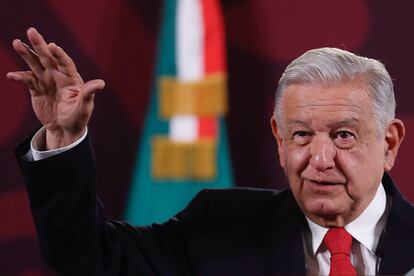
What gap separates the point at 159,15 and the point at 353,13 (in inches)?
23.4

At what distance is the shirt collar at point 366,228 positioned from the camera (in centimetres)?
151

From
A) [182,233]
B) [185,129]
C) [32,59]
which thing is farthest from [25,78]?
[185,129]

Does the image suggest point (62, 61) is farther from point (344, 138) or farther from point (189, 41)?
point (189, 41)

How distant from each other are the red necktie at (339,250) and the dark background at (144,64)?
3.78 ft

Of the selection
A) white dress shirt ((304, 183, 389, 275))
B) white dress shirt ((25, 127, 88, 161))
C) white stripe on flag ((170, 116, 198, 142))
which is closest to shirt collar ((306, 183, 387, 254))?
white dress shirt ((304, 183, 389, 275))

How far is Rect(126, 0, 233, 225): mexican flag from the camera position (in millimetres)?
2531

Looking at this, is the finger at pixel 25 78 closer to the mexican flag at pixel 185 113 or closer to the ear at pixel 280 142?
the ear at pixel 280 142

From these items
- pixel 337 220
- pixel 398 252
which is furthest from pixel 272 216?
pixel 398 252

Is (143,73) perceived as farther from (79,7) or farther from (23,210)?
(23,210)

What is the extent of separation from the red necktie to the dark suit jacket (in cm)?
6

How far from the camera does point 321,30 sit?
8.79 feet

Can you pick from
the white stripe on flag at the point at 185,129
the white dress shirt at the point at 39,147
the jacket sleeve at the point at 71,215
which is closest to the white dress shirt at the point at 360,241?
the jacket sleeve at the point at 71,215

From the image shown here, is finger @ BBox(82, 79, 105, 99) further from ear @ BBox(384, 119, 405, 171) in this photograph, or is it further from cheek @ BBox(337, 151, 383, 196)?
ear @ BBox(384, 119, 405, 171)

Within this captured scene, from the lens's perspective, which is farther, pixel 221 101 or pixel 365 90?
pixel 221 101
